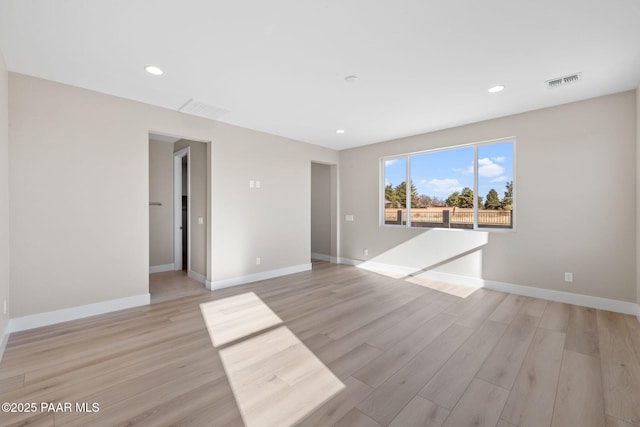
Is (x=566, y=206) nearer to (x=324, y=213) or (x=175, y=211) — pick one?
(x=324, y=213)

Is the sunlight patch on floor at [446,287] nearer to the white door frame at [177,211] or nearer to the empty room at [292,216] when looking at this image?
the empty room at [292,216]

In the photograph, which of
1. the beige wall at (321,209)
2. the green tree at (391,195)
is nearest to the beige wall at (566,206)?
the green tree at (391,195)

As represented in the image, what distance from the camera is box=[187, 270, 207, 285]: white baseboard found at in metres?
4.68

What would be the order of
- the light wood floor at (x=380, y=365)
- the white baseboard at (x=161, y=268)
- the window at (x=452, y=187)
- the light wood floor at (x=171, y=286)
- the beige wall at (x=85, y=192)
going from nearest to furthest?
the light wood floor at (x=380, y=365), the beige wall at (x=85, y=192), the light wood floor at (x=171, y=286), the window at (x=452, y=187), the white baseboard at (x=161, y=268)

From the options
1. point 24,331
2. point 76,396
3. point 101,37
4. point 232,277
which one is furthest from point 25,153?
point 232,277

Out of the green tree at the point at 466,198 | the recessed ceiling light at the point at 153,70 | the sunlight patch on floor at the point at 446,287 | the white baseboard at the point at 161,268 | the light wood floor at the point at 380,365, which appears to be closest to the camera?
the light wood floor at the point at 380,365

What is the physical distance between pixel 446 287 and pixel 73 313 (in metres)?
5.05

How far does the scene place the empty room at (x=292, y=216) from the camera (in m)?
1.93

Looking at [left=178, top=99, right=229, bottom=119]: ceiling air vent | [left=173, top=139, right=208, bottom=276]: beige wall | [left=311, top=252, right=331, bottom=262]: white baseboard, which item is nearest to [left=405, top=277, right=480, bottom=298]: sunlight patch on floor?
[left=311, top=252, right=331, bottom=262]: white baseboard

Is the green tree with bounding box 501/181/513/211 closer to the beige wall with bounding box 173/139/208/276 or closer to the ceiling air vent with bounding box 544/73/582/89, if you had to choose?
the ceiling air vent with bounding box 544/73/582/89

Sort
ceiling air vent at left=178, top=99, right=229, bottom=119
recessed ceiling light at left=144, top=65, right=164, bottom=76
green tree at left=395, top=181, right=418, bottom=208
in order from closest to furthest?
1. recessed ceiling light at left=144, top=65, right=164, bottom=76
2. ceiling air vent at left=178, top=99, right=229, bottom=119
3. green tree at left=395, top=181, right=418, bottom=208

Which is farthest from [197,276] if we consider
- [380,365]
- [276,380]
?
[380,365]

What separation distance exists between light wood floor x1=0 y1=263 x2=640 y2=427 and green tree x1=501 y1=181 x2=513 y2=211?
56.3 inches

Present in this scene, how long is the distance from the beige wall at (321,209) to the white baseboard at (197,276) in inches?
123
